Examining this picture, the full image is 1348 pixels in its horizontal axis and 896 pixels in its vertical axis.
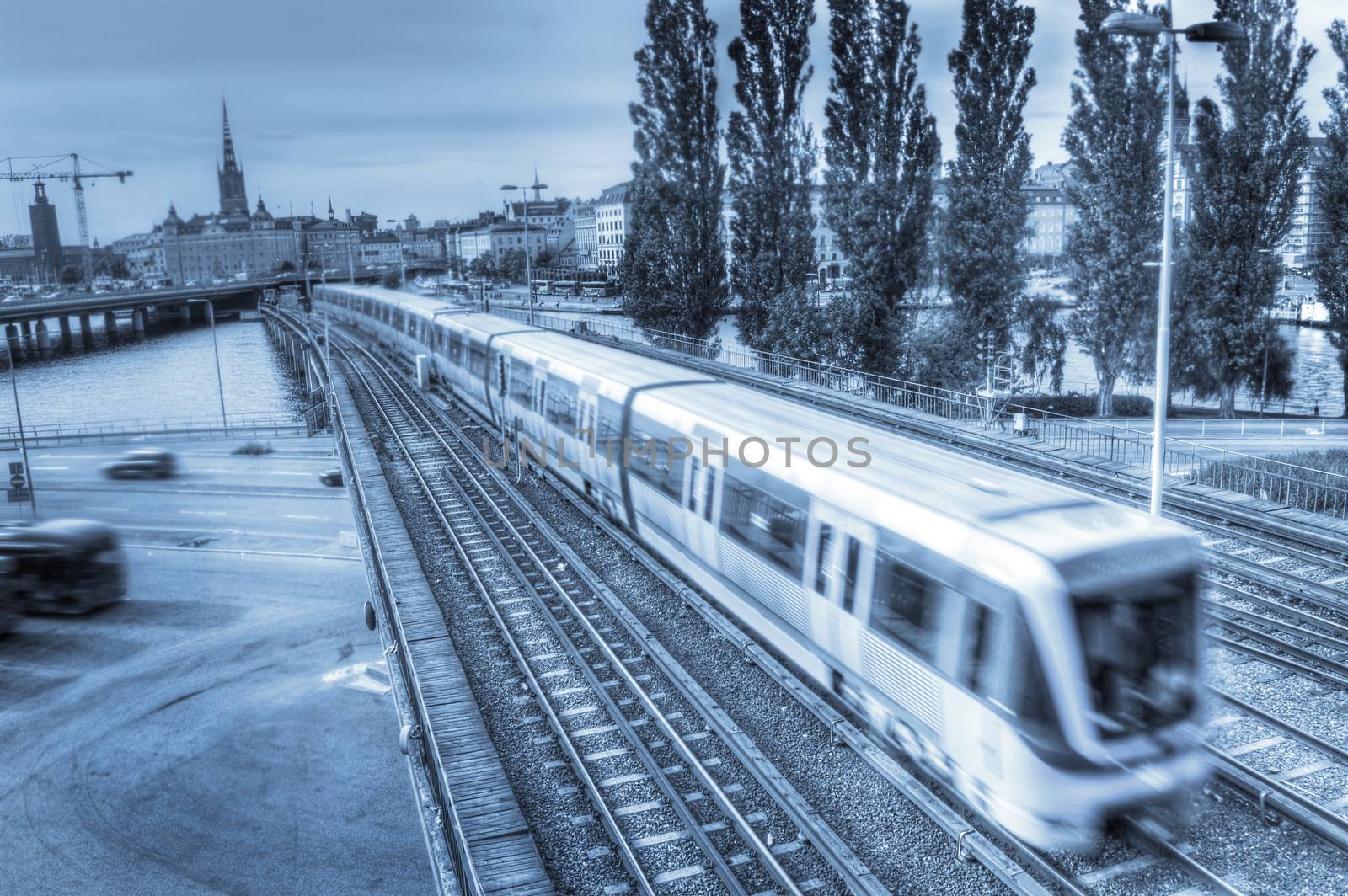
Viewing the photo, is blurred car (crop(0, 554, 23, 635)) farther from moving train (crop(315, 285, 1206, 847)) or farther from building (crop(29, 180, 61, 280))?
building (crop(29, 180, 61, 280))

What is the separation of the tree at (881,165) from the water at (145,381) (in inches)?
1665

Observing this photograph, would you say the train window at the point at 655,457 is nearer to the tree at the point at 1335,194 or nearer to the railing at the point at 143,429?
the tree at the point at 1335,194

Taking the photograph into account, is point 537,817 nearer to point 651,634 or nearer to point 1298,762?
point 651,634

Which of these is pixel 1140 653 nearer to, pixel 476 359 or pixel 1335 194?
pixel 476 359

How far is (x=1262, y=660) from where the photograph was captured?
37.1 ft

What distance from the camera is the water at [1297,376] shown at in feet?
136

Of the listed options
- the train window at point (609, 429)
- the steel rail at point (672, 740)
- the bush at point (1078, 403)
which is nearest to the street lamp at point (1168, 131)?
the steel rail at point (672, 740)

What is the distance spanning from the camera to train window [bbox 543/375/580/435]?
725 inches

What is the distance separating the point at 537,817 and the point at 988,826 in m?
4.04

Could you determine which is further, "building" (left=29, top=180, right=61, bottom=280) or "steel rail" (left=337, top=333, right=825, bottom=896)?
"building" (left=29, top=180, right=61, bottom=280)

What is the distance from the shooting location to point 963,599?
7.77m

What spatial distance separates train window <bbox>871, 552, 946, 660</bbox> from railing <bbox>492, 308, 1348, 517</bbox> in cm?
1092

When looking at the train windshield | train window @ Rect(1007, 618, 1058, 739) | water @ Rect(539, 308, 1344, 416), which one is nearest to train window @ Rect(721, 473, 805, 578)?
train window @ Rect(1007, 618, 1058, 739)

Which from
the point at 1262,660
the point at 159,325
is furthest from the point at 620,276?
the point at 159,325
